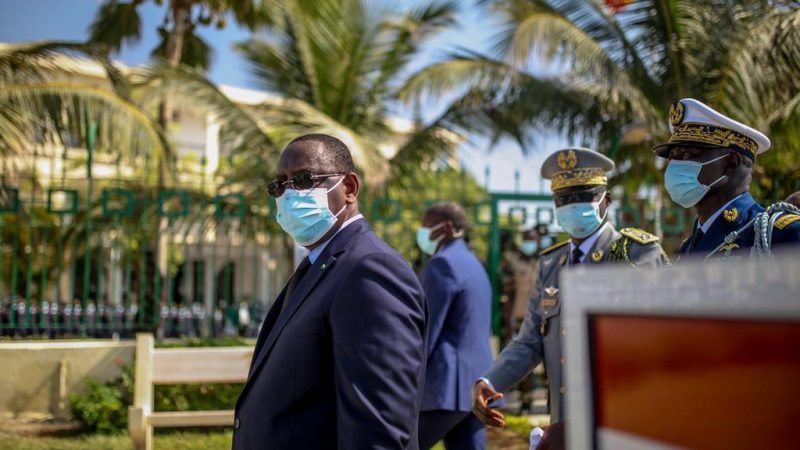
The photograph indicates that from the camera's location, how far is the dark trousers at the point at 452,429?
4.58m

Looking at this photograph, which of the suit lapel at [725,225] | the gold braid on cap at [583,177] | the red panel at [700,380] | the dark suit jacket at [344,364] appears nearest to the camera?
the red panel at [700,380]

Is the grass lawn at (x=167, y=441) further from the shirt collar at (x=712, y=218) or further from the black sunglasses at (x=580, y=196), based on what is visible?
the shirt collar at (x=712, y=218)

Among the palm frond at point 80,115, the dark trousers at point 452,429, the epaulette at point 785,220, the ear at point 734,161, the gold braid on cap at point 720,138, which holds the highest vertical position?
the palm frond at point 80,115

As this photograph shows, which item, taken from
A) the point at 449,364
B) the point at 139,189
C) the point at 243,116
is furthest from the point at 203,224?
the point at 449,364

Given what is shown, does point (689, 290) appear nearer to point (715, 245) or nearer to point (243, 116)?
point (715, 245)

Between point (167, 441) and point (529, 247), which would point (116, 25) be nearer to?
point (529, 247)

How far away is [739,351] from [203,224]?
7605 millimetres

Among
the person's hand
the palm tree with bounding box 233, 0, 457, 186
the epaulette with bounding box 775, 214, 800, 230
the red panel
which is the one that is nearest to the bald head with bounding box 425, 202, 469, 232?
the person's hand

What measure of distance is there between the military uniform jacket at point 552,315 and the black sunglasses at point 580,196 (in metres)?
0.14

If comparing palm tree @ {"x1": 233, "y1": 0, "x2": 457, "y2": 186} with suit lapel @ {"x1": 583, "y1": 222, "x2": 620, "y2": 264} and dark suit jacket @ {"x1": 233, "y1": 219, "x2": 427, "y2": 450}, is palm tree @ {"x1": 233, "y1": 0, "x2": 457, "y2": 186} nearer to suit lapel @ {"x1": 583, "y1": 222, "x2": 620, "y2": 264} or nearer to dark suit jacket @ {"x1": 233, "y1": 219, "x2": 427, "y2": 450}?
suit lapel @ {"x1": 583, "y1": 222, "x2": 620, "y2": 264}

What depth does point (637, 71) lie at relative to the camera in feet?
31.9

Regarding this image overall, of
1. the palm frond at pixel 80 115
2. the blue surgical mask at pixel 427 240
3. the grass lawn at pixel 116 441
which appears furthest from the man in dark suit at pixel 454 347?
the palm frond at pixel 80 115

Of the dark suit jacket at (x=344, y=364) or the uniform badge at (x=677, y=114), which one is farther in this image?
the uniform badge at (x=677, y=114)

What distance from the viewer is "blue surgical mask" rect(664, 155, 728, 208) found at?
283 cm
